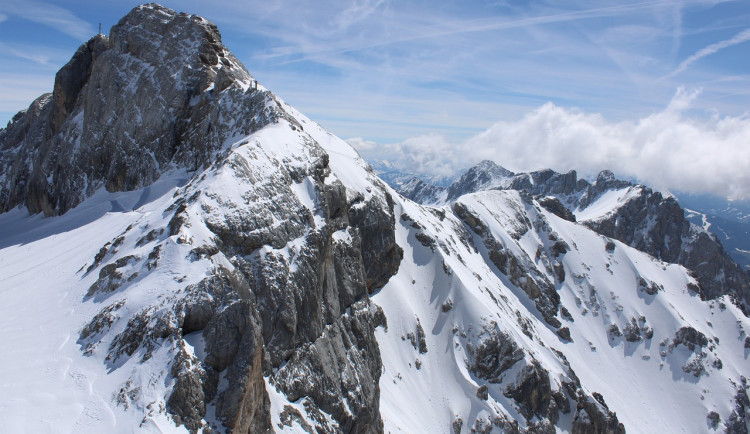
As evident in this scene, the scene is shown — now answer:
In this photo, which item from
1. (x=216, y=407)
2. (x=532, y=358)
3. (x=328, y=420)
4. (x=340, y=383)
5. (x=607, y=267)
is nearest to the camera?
(x=216, y=407)

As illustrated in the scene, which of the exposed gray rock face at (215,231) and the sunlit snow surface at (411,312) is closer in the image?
the sunlit snow surface at (411,312)

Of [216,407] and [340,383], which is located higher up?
[216,407]

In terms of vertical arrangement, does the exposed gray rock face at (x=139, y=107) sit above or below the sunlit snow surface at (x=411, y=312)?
above

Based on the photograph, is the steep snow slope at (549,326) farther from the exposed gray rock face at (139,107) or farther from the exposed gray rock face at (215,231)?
the exposed gray rock face at (139,107)

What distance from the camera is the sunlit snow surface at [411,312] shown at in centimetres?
2370

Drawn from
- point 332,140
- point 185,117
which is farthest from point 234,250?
point 332,140

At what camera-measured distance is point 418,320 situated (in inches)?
3012

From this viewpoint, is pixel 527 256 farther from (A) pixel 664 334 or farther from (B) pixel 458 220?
(A) pixel 664 334

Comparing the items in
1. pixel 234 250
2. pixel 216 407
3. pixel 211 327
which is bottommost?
pixel 216 407

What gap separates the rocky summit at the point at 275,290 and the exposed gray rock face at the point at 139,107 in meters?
0.39

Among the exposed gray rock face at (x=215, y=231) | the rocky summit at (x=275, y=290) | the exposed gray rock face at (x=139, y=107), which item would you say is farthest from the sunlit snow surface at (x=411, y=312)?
the exposed gray rock face at (x=139, y=107)

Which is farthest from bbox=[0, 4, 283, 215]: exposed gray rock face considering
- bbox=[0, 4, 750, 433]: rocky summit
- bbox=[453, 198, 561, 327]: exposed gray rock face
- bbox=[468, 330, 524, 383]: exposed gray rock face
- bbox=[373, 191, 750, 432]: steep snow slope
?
bbox=[453, 198, 561, 327]: exposed gray rock face

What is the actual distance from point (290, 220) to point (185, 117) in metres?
33.7

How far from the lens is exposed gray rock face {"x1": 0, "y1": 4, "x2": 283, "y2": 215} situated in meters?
61.1
